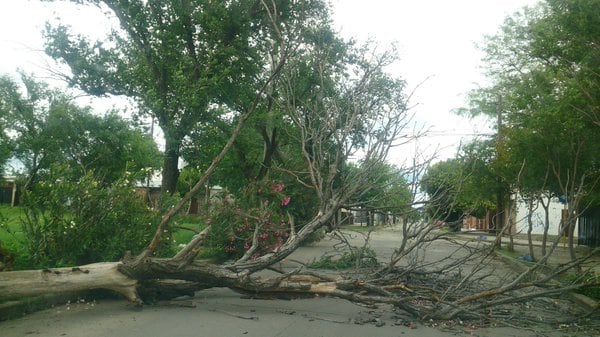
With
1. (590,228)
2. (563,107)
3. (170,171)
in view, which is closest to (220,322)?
(563,107)

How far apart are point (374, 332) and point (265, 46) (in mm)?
10609

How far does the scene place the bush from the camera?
320 inches

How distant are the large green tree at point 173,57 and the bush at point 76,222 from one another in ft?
14.6

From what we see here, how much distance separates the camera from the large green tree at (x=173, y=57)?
43.4 ft

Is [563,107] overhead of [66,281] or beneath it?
overhead

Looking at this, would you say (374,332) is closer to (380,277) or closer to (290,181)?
(380,277)

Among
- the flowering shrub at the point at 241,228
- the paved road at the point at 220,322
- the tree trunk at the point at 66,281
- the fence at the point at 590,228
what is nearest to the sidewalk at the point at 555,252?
the fence at the point at 590,228

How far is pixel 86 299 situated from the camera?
7.94 m

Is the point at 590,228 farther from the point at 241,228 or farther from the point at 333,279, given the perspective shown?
the point at 333,279

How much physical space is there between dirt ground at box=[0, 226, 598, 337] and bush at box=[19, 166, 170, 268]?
1020 mm

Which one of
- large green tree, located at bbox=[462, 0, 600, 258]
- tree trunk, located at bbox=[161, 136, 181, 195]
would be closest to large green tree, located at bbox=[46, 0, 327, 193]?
tree trunk, located at bbox=[161, 136, 181, 195]

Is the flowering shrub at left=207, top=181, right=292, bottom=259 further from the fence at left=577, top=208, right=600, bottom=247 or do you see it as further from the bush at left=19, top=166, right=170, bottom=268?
the fence at left=577, top=208, right=600, bottom=247

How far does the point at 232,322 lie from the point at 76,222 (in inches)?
126

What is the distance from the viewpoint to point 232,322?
6996 millimetres
